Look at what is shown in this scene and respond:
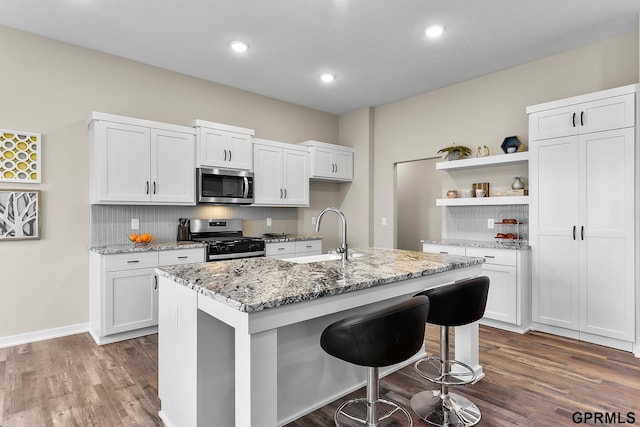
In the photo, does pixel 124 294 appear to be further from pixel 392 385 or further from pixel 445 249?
pixel 445 249

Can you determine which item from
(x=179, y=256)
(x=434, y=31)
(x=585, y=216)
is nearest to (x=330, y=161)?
(x=434, y=31)

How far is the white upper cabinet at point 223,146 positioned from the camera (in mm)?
4172

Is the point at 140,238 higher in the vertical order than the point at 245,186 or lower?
lower

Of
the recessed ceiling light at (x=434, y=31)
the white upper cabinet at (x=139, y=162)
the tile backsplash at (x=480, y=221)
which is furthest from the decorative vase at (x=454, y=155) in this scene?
the white upper cabinet at (x=139, y=162)

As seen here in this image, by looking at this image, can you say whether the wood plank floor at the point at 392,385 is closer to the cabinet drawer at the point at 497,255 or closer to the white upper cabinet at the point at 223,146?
the cabinet drawer at the point at 497,255

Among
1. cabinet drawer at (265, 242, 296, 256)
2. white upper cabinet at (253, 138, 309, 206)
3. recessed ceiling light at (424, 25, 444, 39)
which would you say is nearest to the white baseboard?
cabinet drawer at (265, 242, 296, 256)

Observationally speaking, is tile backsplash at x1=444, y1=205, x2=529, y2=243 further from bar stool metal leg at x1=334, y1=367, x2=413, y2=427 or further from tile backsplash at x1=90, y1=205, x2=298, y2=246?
bar stool metal leg at x1=334, y1=367, x2=413, y2=427

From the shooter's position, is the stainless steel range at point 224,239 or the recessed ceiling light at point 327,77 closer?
the stainless steel range at point 224,239

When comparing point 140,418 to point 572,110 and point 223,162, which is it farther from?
point 572,110

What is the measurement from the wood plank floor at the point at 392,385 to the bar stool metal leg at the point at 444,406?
6 cm

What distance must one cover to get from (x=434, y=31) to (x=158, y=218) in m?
3.53

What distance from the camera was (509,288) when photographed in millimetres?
3705

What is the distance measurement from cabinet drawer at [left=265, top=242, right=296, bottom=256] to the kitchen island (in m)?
2.17

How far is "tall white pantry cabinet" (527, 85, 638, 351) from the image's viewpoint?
124 inches
